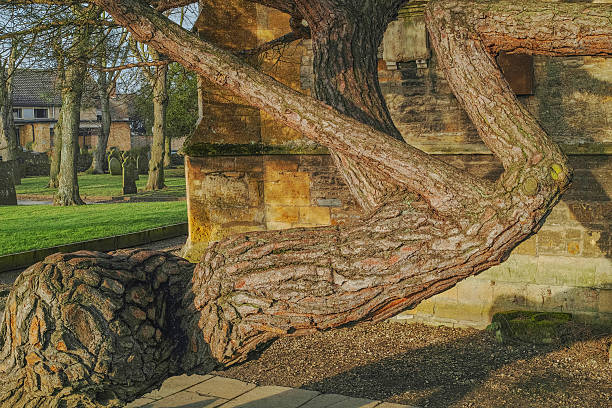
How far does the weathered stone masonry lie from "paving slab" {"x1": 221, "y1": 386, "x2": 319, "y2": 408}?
2.77 metres

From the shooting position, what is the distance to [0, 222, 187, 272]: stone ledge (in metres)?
11.4

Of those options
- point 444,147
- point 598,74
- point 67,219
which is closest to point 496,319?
point 444,147

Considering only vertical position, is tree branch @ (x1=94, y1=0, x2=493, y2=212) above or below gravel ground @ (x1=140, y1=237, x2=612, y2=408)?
above

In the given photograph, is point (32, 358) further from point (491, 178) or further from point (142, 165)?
point (142, 165)

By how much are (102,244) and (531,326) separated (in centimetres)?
847

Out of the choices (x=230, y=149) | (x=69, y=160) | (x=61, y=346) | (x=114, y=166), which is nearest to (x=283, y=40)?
(x=230, y=149)

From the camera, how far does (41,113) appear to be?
230 feet

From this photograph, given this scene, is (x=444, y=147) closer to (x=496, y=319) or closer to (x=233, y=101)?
(x=496, y=319)

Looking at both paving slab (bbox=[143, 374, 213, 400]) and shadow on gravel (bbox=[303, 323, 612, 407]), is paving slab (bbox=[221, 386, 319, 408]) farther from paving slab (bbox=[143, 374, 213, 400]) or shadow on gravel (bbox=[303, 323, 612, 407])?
paving slab (bbox=[143, 374, 213, 400])

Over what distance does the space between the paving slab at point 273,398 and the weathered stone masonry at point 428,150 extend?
277 cm

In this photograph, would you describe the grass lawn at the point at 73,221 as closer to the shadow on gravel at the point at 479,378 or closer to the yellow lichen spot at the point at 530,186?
the shadow on gravel at the point at 479,378

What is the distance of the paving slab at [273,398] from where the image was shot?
17.3ft

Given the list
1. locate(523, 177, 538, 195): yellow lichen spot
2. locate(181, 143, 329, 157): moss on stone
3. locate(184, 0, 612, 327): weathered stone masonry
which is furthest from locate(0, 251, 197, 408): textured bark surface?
locate(181, 143, 329, 157): moss on stone

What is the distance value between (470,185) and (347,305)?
0.77 metres
